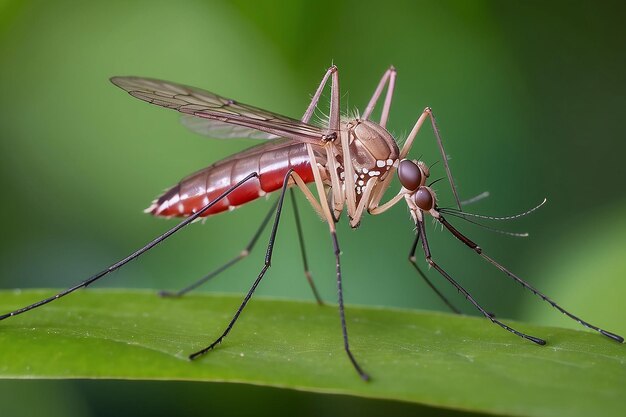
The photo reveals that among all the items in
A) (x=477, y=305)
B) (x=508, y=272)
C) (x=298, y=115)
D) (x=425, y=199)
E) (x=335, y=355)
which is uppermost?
(x=298, y=115)

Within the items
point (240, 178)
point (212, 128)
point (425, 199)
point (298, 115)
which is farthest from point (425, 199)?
point (298, 115)

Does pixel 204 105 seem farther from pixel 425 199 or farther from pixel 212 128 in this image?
pixel 425 199

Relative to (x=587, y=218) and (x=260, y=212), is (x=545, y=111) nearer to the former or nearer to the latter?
(x=587, y=218)

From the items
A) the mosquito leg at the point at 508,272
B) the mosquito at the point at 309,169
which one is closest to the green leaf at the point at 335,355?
the mosquito leg at the point at 508,272

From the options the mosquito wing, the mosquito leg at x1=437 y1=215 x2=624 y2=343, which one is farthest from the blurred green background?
the mosquito leg at x1=437 y1=215 x2=624 y2=343

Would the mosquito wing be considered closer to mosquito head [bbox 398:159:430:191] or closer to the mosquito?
the mosquito

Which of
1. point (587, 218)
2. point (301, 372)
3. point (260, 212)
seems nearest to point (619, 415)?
point (301, 372)
